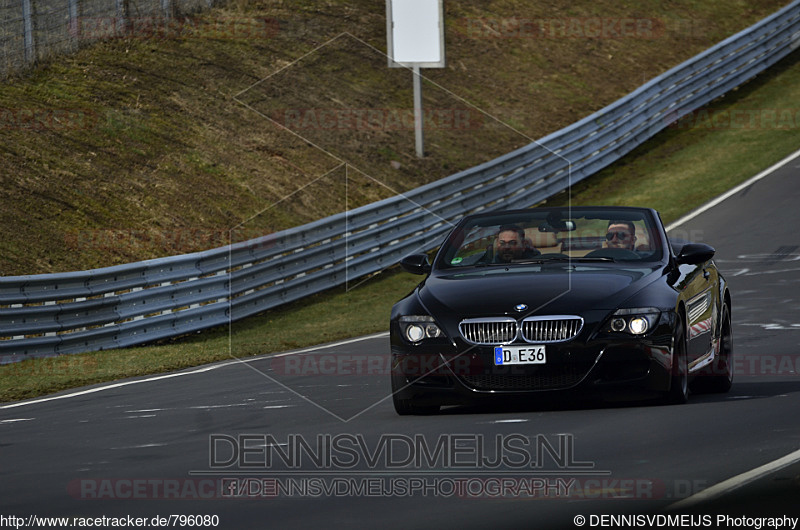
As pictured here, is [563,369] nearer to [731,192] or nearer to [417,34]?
[731,192]

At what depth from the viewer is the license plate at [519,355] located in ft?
30.2

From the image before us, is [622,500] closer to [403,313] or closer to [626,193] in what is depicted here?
[403,313]

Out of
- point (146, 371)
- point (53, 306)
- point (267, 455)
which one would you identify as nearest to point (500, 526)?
point (267, 455)

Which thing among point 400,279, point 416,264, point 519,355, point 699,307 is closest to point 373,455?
point 519,355

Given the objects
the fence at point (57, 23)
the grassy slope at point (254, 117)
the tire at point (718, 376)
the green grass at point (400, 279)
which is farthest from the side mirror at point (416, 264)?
the fence at point (57, 23)

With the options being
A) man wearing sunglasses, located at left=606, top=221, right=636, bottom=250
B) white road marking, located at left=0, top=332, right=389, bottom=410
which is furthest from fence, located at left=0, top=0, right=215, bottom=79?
man wearing sunglasses, located at left=606, top=221, right=636, bottom=250

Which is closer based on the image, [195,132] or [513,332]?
[513,332]

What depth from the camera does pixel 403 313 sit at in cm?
973

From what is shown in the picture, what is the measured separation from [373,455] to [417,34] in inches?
848

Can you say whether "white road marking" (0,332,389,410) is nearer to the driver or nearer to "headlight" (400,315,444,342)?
"headlight" (400,315,444,342)

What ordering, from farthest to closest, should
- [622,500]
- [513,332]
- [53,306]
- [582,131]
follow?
[582,131], [53,306], [513,332], [622,500]

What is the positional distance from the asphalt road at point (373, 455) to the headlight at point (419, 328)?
588 mm

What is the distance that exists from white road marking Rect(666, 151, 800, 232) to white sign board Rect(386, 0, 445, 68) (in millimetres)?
6413

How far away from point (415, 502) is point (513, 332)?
2.86 m
